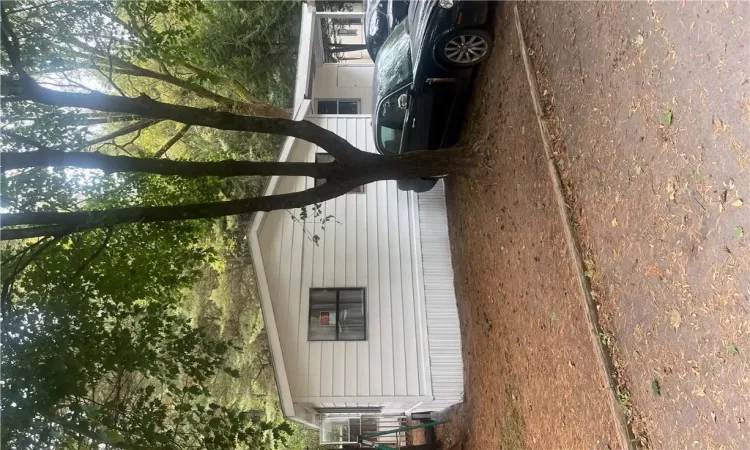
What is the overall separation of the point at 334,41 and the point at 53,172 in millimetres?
10862

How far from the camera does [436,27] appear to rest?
21.2 ft

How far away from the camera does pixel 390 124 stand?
8.69 m

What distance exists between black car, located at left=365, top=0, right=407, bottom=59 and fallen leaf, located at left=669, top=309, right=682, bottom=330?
743cm

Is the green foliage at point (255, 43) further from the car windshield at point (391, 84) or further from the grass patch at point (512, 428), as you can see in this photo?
the grass patch at point (512, 428)

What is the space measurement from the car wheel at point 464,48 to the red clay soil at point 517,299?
19 cm

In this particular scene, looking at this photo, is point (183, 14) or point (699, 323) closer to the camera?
point (699, 323)

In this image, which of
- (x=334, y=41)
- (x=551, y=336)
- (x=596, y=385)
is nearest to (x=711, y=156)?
(x=596, y=385)

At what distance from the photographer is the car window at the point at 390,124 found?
27.3 feet

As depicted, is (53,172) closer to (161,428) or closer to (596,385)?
(161,428)

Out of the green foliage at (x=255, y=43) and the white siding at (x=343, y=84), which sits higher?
the green foliage at (x=255, y=43)

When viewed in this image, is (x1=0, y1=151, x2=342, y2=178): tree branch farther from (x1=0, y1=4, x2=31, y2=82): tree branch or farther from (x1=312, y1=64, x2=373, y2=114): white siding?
(x1=312, y1=64, x2=373, y2=114): white siding

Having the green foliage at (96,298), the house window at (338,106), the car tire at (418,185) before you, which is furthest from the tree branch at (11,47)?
the house window at (338,106)

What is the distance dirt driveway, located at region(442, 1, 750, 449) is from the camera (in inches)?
129

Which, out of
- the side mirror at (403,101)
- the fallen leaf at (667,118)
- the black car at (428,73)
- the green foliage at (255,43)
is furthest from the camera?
the green foliage at (255,43)
